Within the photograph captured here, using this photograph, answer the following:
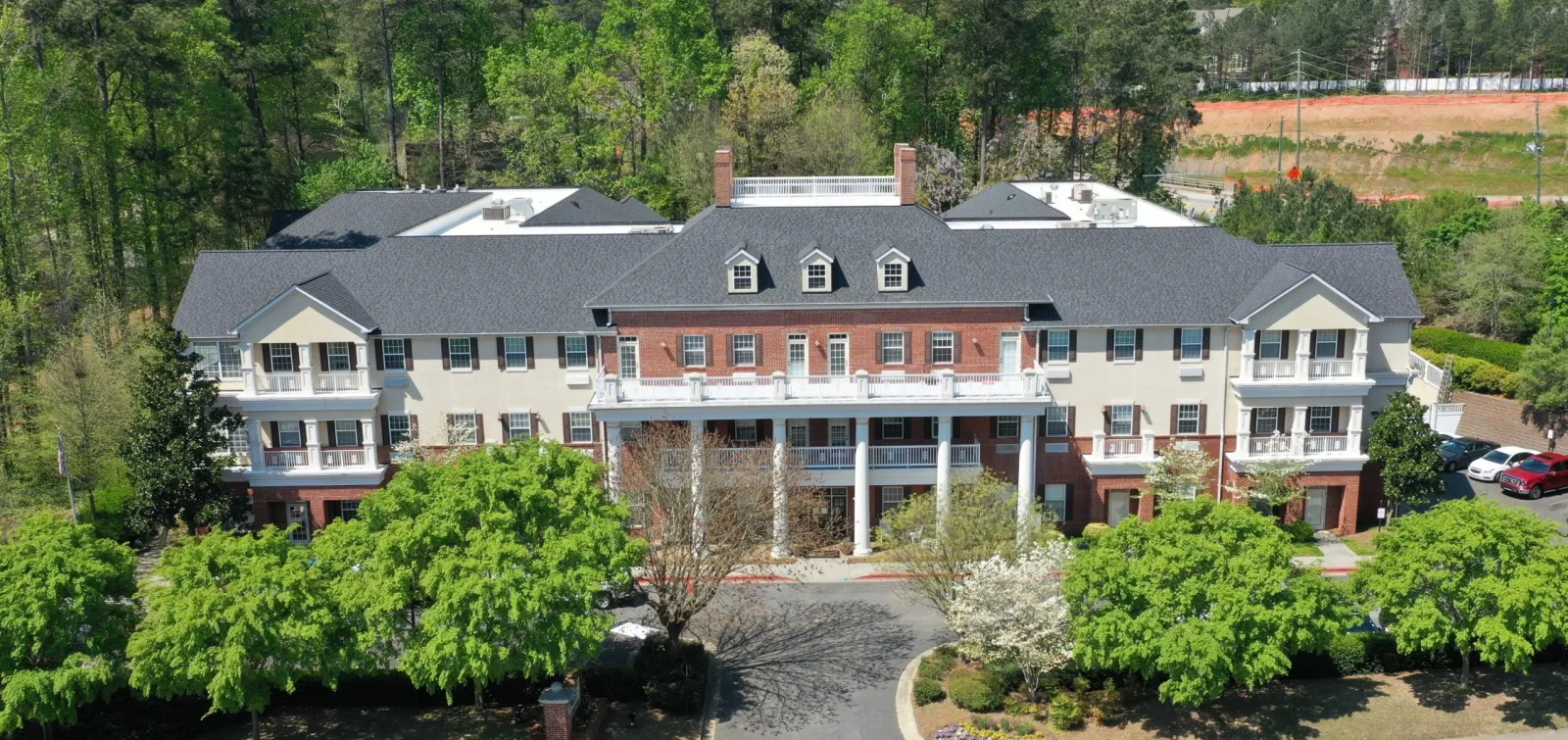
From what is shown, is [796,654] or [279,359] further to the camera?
[279,359]

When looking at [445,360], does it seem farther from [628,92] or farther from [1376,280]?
[628,92]

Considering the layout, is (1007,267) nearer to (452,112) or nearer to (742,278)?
(742,278)

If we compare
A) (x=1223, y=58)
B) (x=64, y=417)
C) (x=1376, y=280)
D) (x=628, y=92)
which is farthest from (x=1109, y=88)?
(x=1223, y=58)

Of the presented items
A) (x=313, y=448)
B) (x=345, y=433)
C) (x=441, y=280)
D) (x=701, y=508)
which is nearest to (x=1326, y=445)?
(x=701, y=508)

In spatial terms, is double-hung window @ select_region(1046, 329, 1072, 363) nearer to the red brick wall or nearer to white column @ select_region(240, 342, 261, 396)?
the red brick wall

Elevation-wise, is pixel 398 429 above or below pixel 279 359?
below

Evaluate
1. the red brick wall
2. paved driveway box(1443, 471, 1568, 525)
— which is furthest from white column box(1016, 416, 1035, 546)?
paved driveway box(1443, 471, 1568, 525)

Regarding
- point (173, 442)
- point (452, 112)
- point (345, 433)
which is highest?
Result: point (452, 112)
